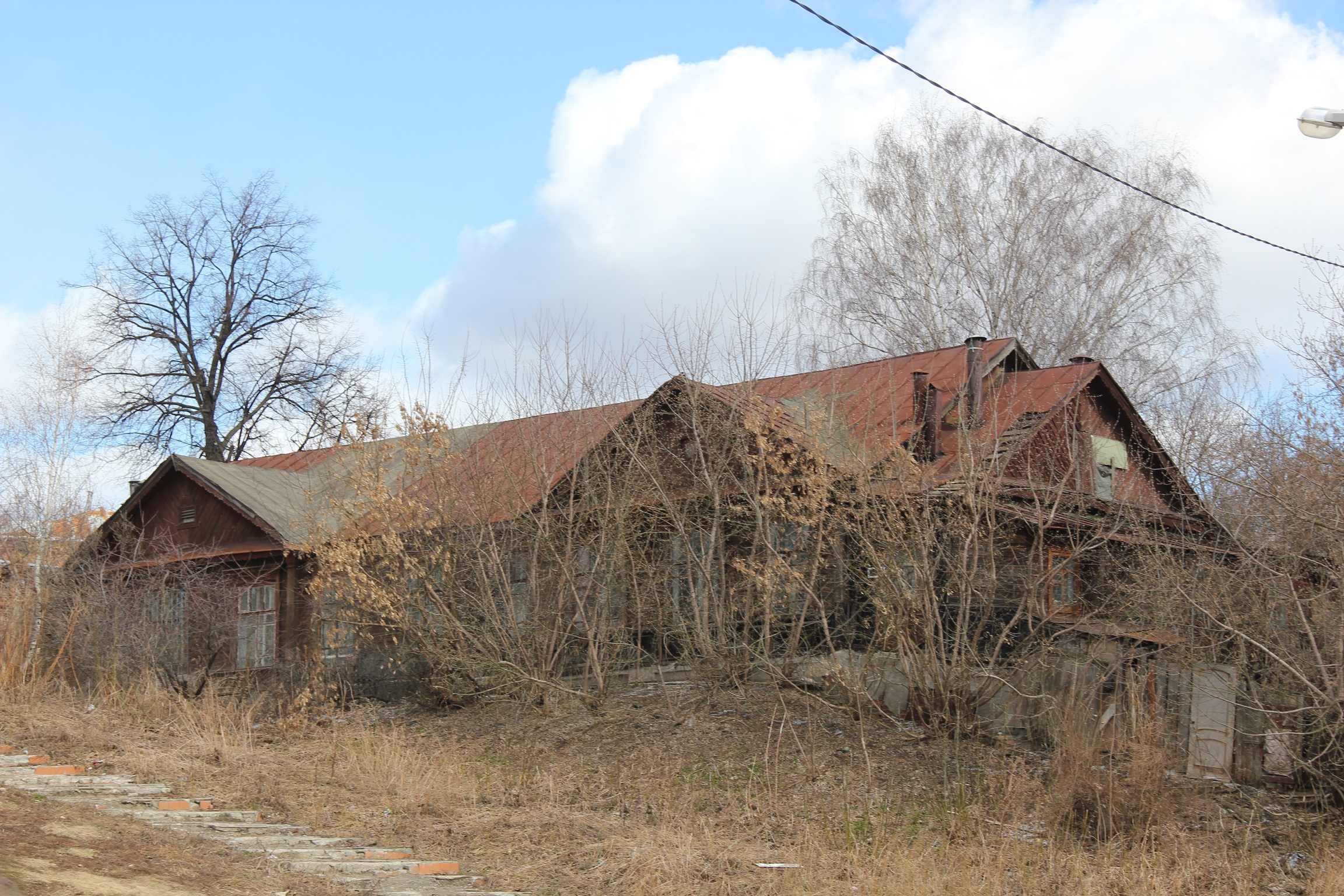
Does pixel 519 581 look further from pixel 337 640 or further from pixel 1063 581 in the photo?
pixel 1063 581

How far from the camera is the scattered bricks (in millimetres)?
7590

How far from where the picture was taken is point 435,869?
765 centimetres

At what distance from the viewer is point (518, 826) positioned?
358 inches

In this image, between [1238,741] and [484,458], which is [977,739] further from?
[484,458]

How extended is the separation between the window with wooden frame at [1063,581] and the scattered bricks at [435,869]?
6.31 m

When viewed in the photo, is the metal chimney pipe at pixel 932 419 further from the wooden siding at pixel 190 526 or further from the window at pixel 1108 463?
the wooden siding at pixel 190 526

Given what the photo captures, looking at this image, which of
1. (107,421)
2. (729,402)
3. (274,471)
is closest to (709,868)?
(729,402)

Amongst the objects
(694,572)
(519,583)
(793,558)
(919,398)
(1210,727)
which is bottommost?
(1210,727)

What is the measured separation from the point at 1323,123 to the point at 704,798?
7253 millimetres

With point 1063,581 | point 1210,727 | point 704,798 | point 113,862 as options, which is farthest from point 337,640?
point 1210,727

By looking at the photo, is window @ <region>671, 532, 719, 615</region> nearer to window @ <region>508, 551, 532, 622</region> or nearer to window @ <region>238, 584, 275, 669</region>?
window @ <region>508, 551, 532, 622</region>

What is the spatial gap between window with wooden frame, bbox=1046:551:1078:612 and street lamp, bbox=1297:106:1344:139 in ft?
14.0

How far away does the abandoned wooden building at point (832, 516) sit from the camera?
38.2ft

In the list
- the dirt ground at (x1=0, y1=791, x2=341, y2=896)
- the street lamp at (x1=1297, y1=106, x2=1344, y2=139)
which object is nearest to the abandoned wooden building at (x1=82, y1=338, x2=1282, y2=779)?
the street lamp at (x1=1297, y1=106, x2=1344, y2=139)
